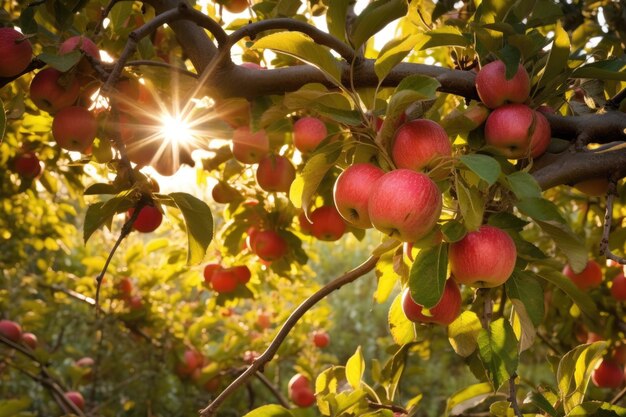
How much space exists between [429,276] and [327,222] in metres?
0.75

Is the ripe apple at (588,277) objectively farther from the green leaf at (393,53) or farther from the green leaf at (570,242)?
the green leaf at (393,53)

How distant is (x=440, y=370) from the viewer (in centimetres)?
590

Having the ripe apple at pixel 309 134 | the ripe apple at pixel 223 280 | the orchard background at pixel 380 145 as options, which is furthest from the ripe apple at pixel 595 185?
the ripe apple at pixel 223 280

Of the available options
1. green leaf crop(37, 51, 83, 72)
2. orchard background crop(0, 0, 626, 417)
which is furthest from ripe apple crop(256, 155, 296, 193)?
green leaf crop(37, 51, 83, 72)

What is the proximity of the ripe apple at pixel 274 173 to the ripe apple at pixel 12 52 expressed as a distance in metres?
0.58

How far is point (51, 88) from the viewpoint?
1160 millimetres

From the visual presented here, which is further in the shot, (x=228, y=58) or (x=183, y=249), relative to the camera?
(x=183, y=249)

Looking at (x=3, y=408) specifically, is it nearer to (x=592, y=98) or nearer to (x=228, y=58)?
(x=228, y=58)

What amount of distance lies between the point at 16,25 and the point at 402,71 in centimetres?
88

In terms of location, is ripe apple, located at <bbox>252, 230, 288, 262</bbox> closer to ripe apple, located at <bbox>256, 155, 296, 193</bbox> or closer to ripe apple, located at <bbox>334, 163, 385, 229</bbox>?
ripe apple, located at <bbox>256, 155, 296, 193</bbox>

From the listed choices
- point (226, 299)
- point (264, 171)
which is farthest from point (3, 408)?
point (264, 171)

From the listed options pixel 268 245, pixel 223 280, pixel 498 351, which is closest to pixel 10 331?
pixel 223 280

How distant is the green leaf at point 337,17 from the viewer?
1037 mm

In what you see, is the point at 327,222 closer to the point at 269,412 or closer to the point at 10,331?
the point at 269,412
